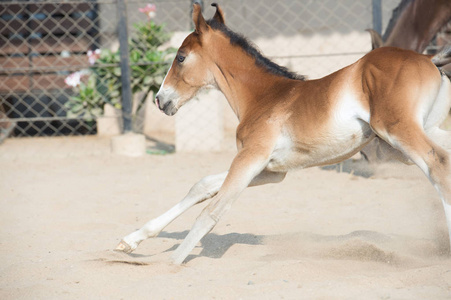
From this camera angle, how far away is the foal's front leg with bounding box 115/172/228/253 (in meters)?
3.79

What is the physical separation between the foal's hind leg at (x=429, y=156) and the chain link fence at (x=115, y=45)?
564 centimetres

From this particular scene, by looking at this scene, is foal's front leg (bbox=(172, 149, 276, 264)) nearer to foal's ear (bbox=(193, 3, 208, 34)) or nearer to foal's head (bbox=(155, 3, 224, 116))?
foal's head (bbox=(155, 3, 224, 116))

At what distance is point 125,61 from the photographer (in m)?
7.84

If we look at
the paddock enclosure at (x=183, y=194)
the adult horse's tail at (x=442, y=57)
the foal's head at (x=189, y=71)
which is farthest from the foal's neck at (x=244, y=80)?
the adult horse's tail at (x=442, y=57)

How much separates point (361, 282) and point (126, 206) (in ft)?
9.36

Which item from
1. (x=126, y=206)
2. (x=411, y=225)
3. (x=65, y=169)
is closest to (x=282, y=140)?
(x=411, y=225)

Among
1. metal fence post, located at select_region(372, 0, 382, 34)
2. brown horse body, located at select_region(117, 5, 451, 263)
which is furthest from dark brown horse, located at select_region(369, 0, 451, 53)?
brown horse body, located at select_region(117, 5, 451, 263)

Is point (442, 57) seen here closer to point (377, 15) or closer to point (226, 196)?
point (226, 196)

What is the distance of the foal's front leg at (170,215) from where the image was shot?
379cm

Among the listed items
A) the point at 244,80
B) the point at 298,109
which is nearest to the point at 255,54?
the point at 244,80

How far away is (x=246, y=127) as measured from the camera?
3779 mm

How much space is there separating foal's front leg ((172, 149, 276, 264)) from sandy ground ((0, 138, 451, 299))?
123 mm

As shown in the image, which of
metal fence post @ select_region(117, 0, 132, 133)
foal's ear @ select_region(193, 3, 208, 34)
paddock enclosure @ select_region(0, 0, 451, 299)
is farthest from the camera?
metal fence post @ select_region(117, 0, 132, 133)

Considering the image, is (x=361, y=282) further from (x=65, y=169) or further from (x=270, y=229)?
(x=65, y=169)
